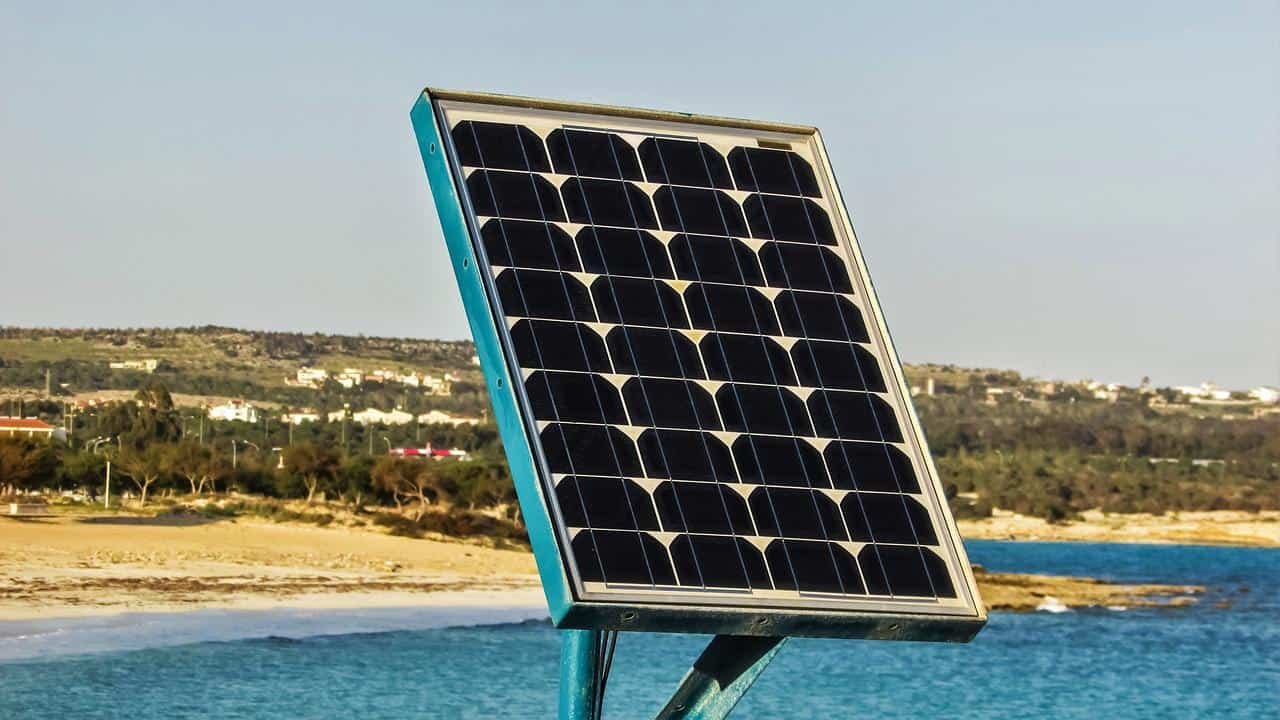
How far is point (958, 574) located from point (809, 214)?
2463mm

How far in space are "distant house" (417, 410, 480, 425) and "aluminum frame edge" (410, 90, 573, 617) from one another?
106536 millimetres

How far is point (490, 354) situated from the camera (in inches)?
461

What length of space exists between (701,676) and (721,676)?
135mm

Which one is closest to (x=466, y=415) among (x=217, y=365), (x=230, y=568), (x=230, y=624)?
(x=217, y=365)

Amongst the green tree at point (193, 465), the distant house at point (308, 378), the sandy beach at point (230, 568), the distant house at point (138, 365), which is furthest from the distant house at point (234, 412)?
the sandy beach at point (230, 568)

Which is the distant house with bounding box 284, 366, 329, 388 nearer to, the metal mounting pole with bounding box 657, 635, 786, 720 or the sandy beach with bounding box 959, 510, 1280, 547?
the sandy beach with bounding box 959, 510, 1280, 547

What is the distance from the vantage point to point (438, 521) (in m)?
73.3

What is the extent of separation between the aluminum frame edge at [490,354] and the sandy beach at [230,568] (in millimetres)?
32338

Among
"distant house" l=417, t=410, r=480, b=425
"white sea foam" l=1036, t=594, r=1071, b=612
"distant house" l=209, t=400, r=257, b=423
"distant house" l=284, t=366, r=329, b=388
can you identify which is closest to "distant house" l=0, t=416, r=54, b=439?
"distant house" l=209, t=400, r=257, b=423

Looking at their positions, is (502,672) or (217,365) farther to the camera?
(217,365)

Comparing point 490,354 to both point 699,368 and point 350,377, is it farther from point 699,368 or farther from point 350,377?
point 350,377

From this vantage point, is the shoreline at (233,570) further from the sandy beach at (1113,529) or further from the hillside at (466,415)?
the sandy beach at (1113,529)

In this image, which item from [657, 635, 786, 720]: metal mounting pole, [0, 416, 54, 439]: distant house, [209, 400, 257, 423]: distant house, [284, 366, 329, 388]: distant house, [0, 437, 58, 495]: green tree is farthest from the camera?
[284, 366, 329, 388]: distant house

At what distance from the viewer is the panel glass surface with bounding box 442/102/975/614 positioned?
11539mm
